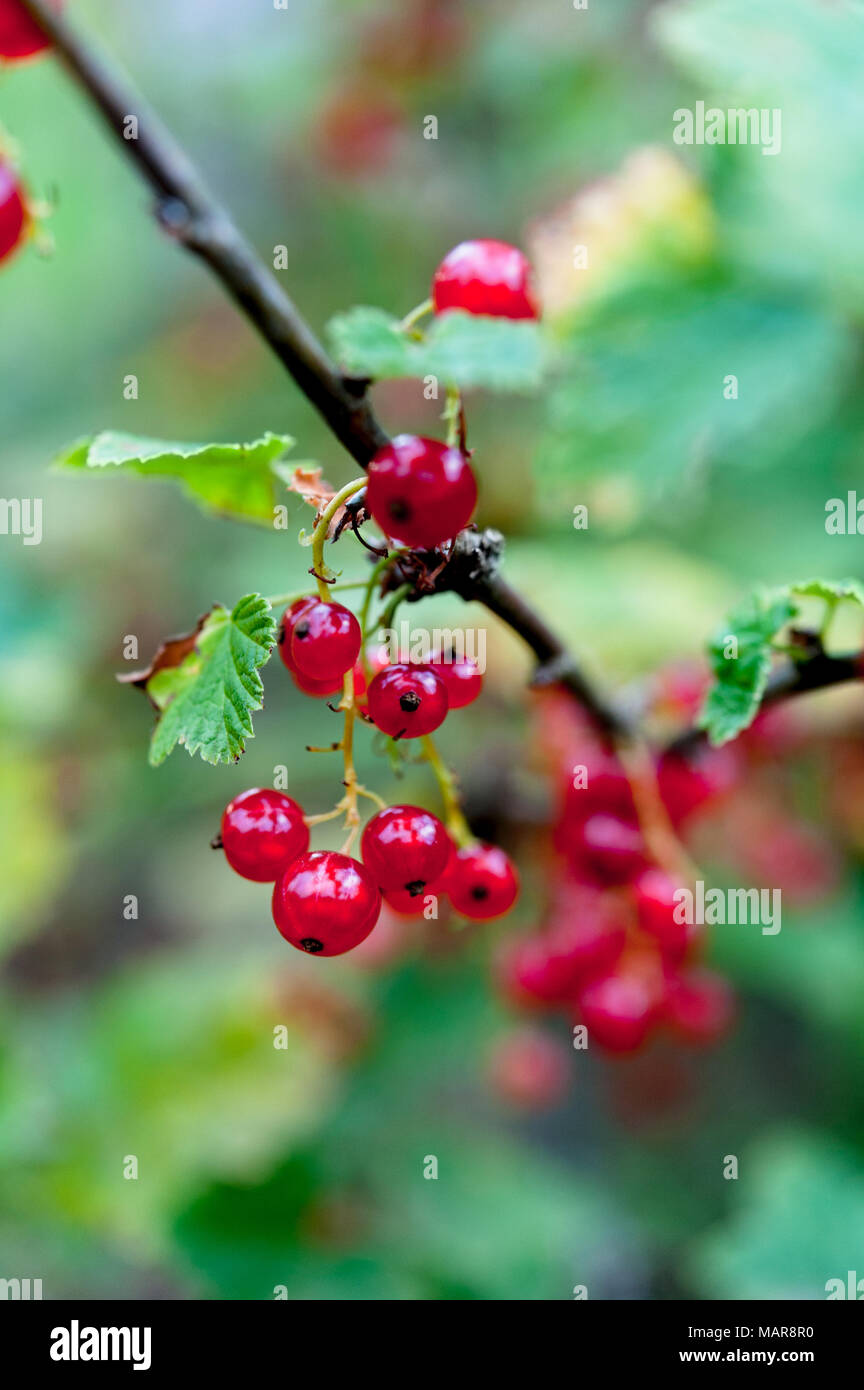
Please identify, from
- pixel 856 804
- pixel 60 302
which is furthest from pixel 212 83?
pixel 856 804

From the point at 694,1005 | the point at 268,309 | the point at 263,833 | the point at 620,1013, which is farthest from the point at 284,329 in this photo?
the point at 694,1005

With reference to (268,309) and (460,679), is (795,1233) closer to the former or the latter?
(460,679)

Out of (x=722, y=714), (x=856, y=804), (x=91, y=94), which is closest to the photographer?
(x=722, y=714)

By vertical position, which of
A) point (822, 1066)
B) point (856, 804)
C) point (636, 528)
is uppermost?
point (636, 528)

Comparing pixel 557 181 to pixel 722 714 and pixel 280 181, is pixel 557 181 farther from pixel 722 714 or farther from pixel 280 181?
pixel 722 714

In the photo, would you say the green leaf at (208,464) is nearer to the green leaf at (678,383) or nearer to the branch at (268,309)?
the branch at (268,309)

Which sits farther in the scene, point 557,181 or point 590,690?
point 557,181

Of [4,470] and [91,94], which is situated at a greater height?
[4,470]
